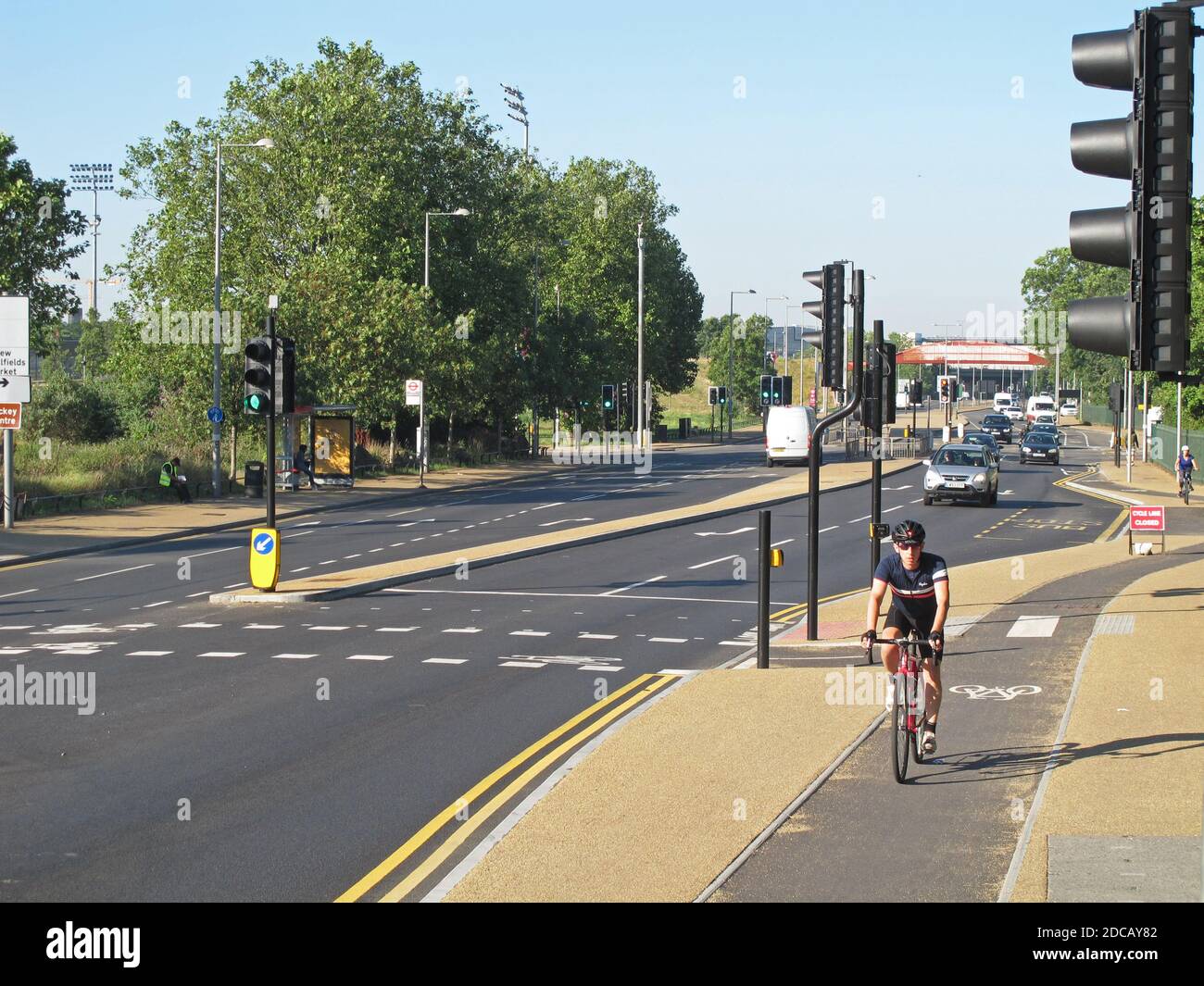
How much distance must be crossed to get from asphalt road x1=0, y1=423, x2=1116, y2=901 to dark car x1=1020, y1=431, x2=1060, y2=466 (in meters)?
36.2

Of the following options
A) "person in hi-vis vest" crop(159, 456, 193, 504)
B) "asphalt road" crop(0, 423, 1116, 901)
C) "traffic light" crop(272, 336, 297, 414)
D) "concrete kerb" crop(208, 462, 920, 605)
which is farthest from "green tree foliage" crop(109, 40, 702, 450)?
"traffic light" crop(272, 336, 297, 414)

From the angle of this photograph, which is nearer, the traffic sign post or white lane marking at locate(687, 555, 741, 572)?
white lane marking at locate(687, 555, 741, 572)

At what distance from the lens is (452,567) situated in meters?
26.2

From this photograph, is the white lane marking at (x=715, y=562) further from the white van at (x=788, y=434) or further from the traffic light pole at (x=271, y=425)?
the white van at (x=788, y=434)

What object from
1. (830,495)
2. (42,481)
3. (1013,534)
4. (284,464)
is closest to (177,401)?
(284,464)

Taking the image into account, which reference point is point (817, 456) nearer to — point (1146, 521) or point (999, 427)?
point (1146, 521)

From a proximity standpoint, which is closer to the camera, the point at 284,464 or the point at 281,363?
the point at 281,363

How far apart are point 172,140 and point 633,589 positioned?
151 ft

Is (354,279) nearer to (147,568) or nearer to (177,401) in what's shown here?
(177,401)

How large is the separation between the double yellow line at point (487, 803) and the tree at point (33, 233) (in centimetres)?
3924

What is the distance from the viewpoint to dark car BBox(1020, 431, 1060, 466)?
6719 cm

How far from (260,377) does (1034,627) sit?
36.6ft

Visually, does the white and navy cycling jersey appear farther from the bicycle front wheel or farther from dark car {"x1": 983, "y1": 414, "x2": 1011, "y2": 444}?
dark car {"x1": 983, "y1": 414, "x2": 1011, "y2": 444}

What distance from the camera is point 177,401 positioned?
51344 millimetres
